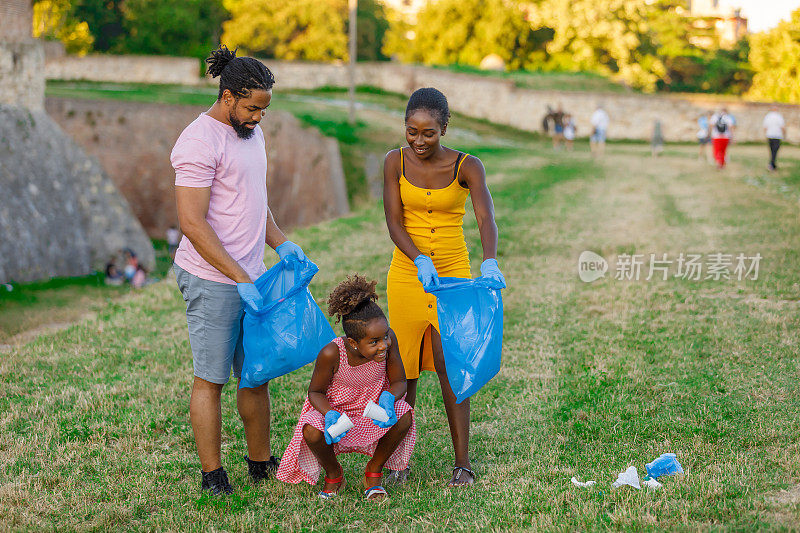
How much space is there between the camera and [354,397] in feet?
13.1

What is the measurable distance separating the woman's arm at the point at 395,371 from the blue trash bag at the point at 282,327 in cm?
39

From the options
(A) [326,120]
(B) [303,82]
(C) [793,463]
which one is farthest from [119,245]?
(B) [303,82]

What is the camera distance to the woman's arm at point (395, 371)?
12.8 feet

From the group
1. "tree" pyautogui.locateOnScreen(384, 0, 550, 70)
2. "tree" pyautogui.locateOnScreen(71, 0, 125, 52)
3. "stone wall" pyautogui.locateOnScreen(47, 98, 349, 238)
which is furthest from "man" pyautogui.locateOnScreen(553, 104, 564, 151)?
"tree" pyautogui.locateOnScreen(71, 0, 125, 52)

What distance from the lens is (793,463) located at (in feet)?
13.3

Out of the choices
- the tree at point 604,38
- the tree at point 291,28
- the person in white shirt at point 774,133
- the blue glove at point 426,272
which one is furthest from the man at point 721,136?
the tree at point 291,28

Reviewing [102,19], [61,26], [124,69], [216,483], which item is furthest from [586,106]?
[216,483]

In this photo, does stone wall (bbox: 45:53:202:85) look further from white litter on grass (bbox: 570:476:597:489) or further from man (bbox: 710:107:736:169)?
white litter on grass (bbox: 570:476:597:489)

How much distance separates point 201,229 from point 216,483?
1.31m

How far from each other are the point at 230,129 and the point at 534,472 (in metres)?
2.31

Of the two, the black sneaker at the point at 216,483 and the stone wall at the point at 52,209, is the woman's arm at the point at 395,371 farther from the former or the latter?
the stone wall at the point at 52,209

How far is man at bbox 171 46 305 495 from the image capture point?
3744 mm

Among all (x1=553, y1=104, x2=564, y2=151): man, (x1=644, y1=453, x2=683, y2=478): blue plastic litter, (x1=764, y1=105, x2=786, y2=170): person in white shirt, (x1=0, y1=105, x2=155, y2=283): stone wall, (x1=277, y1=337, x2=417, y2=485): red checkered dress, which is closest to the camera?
(x1=277, y1=337, x2=417, y2=485): red checkered dress

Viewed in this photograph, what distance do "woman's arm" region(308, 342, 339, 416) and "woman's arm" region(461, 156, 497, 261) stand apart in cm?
90
